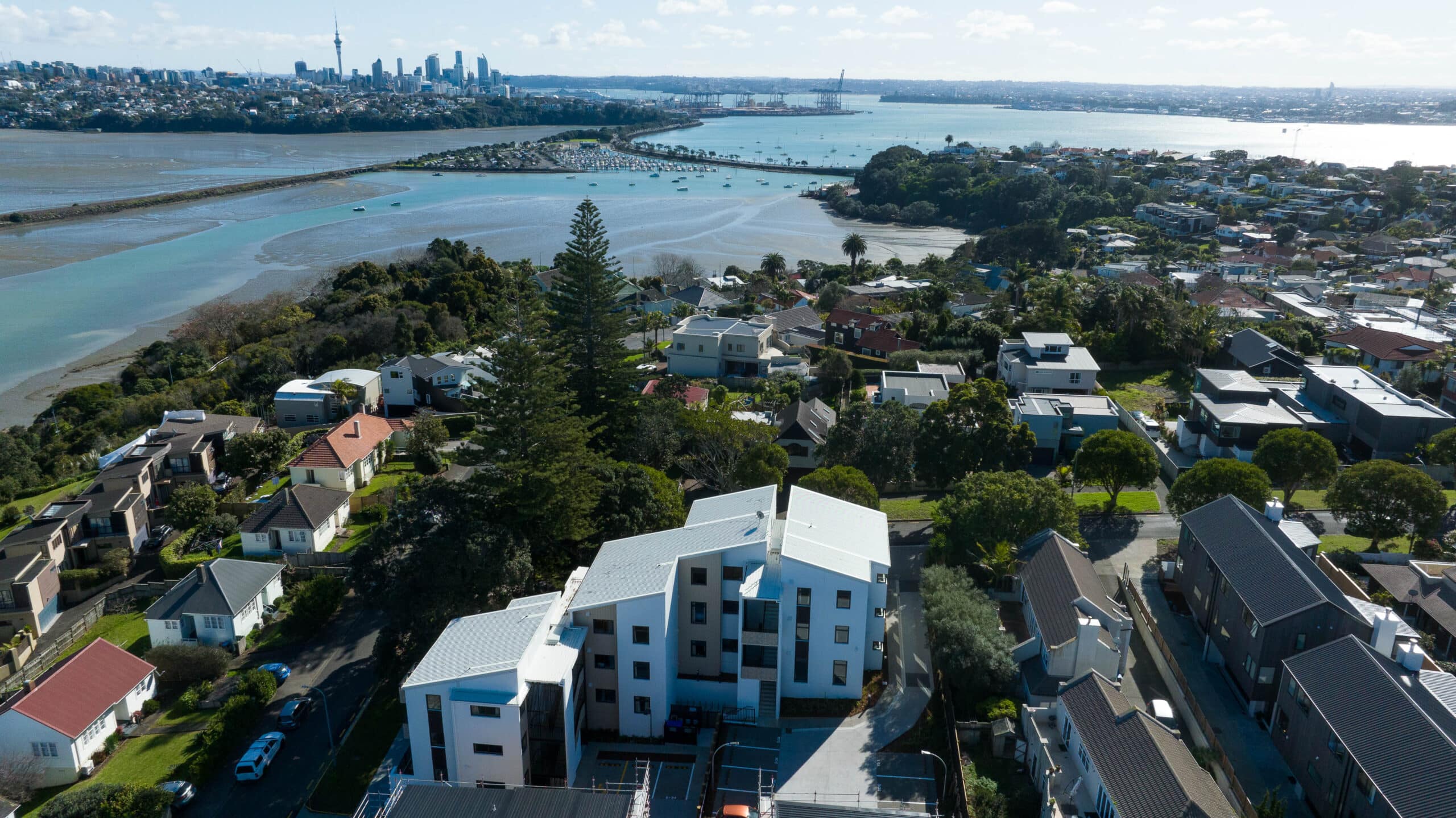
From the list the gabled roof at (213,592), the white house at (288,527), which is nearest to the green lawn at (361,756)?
the gabled roof at (213,592)

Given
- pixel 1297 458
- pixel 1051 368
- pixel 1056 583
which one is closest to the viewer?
pixel 1056 583

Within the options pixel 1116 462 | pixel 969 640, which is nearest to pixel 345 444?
pixel 969 640

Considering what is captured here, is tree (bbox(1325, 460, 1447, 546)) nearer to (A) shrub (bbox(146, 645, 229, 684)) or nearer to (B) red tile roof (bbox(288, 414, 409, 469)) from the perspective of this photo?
(A) shrub (bbox(146, 645, 229, 684))

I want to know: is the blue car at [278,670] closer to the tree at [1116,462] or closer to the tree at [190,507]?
the tree at [190,507]

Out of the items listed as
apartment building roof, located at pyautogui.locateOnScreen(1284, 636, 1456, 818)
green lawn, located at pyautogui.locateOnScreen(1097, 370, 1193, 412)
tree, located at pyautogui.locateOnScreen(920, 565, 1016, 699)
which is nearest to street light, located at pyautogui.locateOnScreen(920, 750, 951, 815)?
tree, located at pyautogui.locateOnScreen(920, 565, 1016, 699)

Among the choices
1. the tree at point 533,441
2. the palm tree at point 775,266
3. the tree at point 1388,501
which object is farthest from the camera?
the palm tree at point 775,266

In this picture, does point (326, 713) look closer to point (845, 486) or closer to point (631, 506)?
point (631, 506)

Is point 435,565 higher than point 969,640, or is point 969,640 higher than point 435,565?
point 435,565
